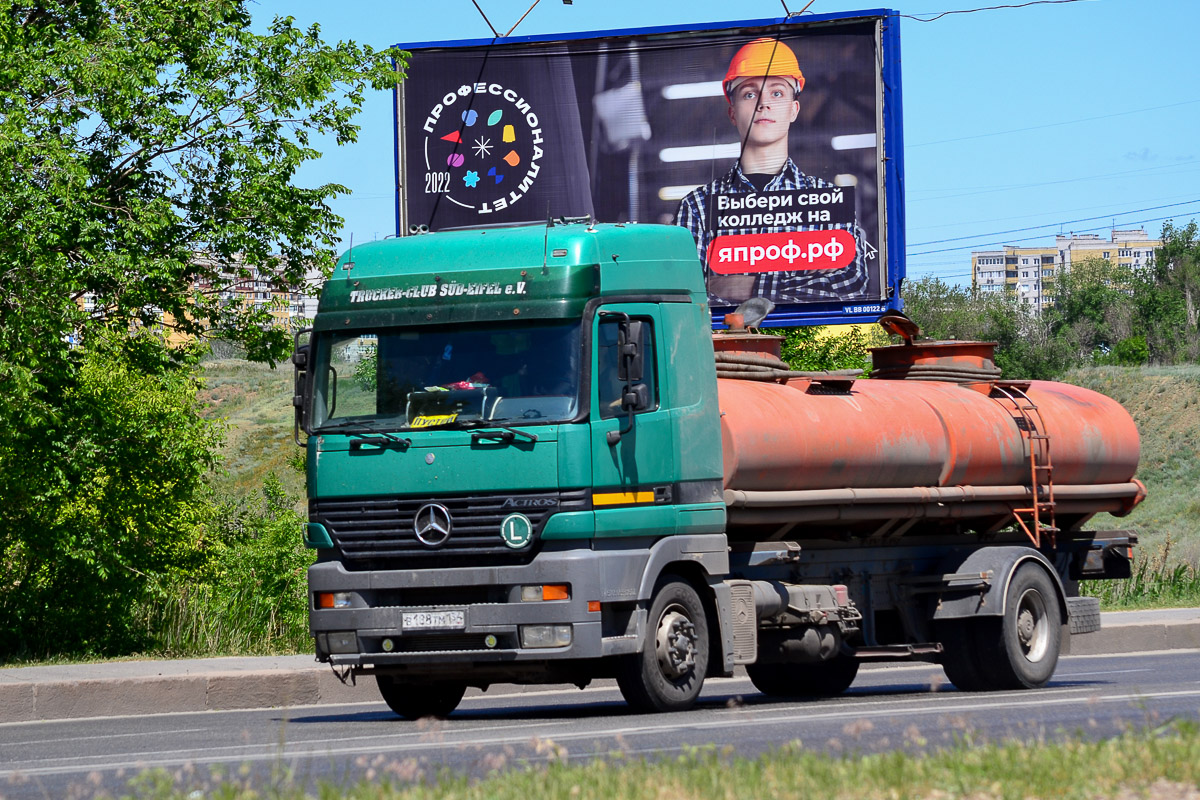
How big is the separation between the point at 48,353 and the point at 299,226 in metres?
4.19

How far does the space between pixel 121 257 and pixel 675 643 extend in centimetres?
820

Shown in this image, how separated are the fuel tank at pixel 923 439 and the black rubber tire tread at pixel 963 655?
0.95 metres

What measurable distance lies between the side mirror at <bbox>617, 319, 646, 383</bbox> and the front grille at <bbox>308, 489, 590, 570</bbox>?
0.77 metres

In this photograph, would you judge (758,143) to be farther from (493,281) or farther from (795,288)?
(493,281)

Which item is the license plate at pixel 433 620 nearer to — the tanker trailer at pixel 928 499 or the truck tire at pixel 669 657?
the truck tire at pixel 669 657

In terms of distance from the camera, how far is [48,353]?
15008 millimetres

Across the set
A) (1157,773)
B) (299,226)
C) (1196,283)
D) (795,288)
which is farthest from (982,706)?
(1196,283)

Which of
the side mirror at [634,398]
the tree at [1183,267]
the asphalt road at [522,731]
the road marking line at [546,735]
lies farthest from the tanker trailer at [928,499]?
the tree at [1183,267]

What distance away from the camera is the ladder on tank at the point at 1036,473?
13625mm

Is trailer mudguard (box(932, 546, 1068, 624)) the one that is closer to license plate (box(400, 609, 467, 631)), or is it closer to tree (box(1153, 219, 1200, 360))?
license plate (box(400, 609, 467, 631))

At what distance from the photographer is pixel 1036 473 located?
13656 mm

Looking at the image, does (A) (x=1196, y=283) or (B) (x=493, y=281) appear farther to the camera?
(A) (x=1196, y=283)

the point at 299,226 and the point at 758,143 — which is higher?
the point at 758,143

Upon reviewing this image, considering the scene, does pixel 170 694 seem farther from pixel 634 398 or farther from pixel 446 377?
pixel 634 398
